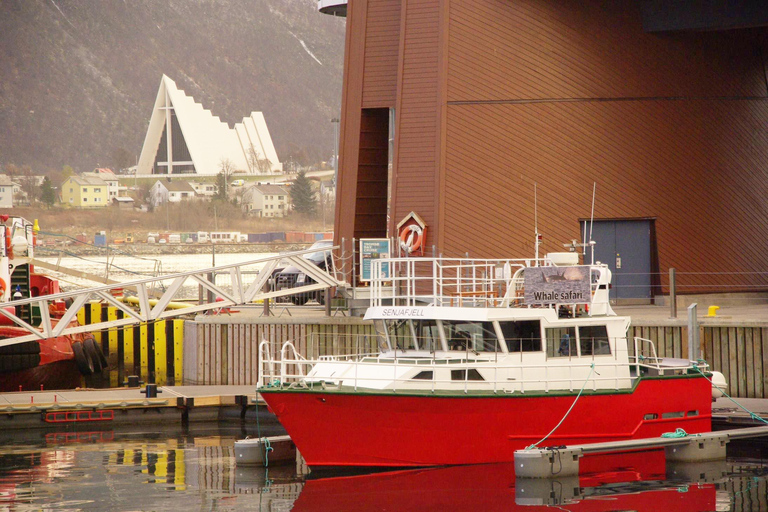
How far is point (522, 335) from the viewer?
1962 cm

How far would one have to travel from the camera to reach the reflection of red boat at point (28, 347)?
2911cm

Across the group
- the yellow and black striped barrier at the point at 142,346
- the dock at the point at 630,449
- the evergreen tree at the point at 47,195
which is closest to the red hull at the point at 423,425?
the dock at the point at 630,449

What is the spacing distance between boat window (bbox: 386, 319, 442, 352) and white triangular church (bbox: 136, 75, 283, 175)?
428 feet

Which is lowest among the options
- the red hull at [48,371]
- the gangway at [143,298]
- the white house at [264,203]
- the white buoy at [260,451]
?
the white buoy at [260,451]

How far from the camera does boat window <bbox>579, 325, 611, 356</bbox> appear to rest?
20078mm

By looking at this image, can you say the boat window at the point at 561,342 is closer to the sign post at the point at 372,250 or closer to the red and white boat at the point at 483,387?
the red and white boat at the point at 483,387

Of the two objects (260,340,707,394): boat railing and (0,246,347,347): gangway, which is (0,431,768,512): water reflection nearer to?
(260,340,707,394): boat railing

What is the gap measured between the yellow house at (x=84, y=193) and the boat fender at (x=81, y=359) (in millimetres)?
101572

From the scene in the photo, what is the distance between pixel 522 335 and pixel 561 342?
91 cm

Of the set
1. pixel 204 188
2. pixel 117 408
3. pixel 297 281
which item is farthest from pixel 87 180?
pixel 117 408

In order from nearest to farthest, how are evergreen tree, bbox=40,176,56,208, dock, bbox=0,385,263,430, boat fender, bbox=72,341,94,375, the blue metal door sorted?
dock, bbox=0,385,263,430 < the blue metal door < boat fender, bbox=72,341,94,375 < evergreen tree, bbox=40,176,56,208

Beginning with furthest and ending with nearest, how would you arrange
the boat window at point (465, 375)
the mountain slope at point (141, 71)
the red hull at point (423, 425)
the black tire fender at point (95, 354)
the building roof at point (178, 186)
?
the mountain slope at point (141, 71), the building roof at point (178, 186), the black tire fender at point (95, 354), the boat window at point (465, 375), the red hull at point (423, 425)

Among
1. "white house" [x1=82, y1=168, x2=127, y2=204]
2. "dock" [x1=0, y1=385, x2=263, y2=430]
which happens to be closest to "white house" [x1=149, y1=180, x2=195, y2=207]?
"white house" [x1=82, y1=168, x2=127, y2=204]

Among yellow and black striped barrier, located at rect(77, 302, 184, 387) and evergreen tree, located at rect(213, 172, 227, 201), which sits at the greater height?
evergreen tree, located at rect(213, 172, 227, 201)
